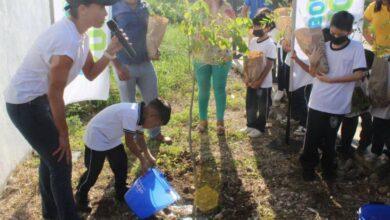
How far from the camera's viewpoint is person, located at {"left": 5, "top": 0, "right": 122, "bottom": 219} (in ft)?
8.29

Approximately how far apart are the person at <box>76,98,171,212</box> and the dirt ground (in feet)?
1.04

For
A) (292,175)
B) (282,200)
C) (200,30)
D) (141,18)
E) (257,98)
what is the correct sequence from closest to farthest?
(200,30), (282,200), (292,175), (141,18), (257,98)

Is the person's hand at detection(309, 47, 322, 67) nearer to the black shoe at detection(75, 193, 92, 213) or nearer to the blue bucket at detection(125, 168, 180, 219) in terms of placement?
the blue bucket at detection(125, 168, 180, 219)

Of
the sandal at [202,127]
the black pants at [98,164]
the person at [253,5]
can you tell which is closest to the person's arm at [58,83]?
the black pants at [98,164]

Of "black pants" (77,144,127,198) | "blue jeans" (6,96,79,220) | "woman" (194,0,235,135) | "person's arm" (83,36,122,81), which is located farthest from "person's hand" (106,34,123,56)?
"woman" (194,0,235,135)

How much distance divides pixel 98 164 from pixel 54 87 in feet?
4.07

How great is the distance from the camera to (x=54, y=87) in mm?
2514

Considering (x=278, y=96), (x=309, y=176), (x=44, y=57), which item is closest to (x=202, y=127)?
(x=278, y=96)

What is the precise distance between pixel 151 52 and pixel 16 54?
1.47 m

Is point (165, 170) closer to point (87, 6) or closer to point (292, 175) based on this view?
point (292, 175)

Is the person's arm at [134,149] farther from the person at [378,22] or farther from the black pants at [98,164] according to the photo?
the person at [378,22]

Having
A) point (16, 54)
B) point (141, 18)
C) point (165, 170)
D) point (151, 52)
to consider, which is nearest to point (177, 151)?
point (165, 170)

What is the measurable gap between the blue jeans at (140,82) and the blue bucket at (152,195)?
1625mm

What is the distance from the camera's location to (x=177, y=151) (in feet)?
15.9
